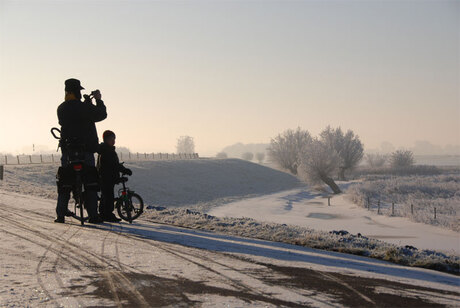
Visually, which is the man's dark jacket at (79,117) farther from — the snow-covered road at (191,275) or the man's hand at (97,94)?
the snow-covered road at (191,275)

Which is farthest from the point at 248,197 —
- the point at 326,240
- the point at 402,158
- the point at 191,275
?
the point at 402,158

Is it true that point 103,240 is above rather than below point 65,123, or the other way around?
below

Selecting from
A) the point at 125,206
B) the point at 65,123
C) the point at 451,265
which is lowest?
the point at 451,265

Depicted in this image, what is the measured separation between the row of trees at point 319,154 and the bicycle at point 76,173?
54.7 m

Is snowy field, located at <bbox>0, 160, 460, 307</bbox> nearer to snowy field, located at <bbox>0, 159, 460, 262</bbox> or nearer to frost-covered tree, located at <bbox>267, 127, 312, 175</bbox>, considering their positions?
snowy field, located at <bbox>0, 159, 460, 262</bbox>

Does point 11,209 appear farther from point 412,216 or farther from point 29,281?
point 412,216

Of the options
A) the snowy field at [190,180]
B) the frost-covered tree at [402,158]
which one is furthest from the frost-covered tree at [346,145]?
the frost-covered tree at [402,158]

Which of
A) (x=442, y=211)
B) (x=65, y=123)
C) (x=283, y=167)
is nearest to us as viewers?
→ (x=65, y=123)

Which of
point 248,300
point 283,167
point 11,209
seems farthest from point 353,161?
point 248,300

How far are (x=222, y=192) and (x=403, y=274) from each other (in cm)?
5319

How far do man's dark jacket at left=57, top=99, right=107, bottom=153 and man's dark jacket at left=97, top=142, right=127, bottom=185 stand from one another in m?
0.79

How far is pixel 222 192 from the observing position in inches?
2336

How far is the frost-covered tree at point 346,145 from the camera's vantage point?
288ft

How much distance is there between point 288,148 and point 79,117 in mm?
89883
